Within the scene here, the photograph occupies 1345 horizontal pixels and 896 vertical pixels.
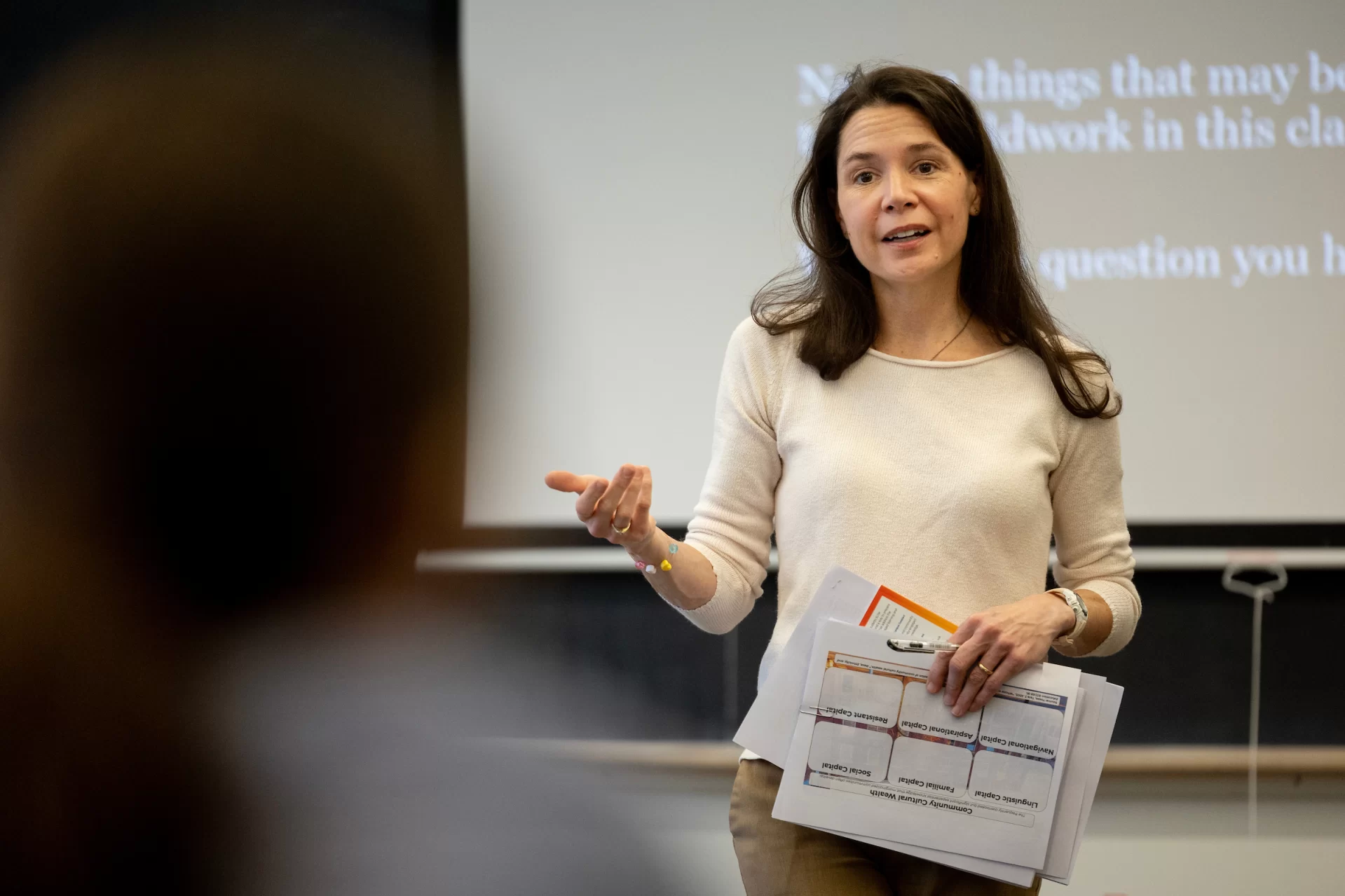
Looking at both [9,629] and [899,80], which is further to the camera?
[899,80]

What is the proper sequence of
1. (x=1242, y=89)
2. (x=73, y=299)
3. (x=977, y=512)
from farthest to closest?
(x=1242, y=89) < (x=977, y=512) < (x=73, y=299)

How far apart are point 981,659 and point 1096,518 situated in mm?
338

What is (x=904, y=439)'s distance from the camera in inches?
56.1

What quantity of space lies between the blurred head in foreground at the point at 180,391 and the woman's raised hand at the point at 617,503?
76cm

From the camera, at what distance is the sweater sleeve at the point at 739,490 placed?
148 centimetres

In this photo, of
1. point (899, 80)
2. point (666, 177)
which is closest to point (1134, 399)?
point (666, 177)

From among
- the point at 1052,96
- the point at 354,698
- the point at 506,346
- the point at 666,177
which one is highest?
the point at 1052,96

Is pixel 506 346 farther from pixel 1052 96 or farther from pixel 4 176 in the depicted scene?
pixel 1052 96

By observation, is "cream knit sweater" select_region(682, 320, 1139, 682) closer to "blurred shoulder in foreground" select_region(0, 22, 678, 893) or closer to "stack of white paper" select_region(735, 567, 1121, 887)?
"stack of white paper" select_region(735, 567, 1121, 887)

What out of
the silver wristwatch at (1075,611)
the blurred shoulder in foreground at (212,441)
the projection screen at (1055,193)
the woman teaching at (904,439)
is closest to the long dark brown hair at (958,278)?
the woman teaching at (904,439)

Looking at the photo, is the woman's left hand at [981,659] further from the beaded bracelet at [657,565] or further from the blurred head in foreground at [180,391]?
the blurred head in foreground at [180,391]

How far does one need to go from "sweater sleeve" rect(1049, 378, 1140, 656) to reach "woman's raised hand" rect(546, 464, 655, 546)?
0.55 metres

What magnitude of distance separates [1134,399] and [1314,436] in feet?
1.73

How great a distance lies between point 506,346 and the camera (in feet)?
1.26
